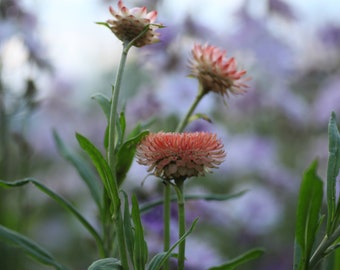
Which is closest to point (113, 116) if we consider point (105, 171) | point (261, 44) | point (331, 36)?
point (105, 171)

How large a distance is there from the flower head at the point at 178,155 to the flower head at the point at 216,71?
10cm

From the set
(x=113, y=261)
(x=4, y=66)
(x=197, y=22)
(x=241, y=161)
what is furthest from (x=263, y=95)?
(x=113, y=261)

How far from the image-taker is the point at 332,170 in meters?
0.45

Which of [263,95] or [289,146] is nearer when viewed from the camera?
[263,95]

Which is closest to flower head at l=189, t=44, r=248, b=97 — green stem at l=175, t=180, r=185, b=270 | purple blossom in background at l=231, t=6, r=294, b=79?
green stem at l=175, t=180, r=185, b=270

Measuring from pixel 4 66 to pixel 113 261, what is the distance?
29.4 inches

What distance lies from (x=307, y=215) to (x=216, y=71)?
14 centimetres

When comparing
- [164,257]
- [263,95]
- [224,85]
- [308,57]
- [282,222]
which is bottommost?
[164,257]

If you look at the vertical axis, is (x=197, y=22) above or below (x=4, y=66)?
above

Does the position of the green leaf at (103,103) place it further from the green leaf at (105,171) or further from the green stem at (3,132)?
the green stem at (3,132)

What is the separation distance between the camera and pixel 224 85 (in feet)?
1.75

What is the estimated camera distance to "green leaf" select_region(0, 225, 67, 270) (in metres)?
0.48

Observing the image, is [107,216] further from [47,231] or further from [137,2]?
[47,231]

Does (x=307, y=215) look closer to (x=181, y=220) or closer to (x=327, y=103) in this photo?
(x=181, y=220)
